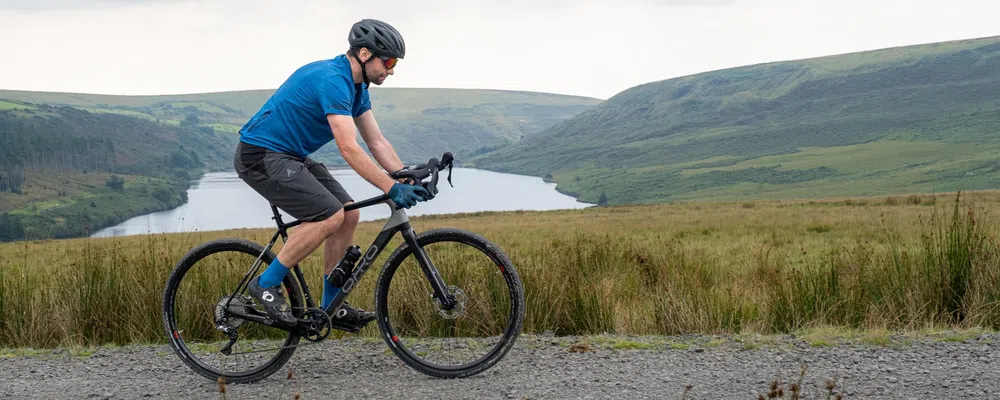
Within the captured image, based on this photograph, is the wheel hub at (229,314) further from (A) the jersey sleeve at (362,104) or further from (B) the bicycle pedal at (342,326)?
(A) the jersey sleeve at (362,104)

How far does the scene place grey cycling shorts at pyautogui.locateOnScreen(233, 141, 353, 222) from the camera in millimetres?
4762

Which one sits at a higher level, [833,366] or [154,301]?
[154,301]

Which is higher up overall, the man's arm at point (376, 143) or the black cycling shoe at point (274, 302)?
the man's arm at point (376, 143)

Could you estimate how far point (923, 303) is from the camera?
6.49 meters

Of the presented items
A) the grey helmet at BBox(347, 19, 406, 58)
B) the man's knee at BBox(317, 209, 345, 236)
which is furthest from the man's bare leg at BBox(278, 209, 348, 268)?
the grey helmet at BBox(347, 19, 406, 58)

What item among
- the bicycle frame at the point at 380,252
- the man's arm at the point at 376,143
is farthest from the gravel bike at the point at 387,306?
the man's arm at the point at 376,143

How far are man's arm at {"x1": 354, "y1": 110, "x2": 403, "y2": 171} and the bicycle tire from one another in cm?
89

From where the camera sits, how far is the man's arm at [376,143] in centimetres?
507

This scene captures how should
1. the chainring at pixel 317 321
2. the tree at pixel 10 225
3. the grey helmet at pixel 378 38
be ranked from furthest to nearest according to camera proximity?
the tree at pixel 10 225
the chainring at pixel 317 321
the grey helmet at pixel 378 38

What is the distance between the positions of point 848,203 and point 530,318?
45.3 m

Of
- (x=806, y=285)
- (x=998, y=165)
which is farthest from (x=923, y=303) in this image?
(x=998, y=165)

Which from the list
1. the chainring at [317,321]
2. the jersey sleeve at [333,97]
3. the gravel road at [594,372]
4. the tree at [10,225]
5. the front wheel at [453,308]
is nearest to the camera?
the gravel road at [594,372]

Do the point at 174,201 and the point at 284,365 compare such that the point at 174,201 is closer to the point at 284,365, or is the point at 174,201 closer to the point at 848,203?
the point at 848,203

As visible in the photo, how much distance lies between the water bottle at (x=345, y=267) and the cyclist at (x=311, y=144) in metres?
0.08
